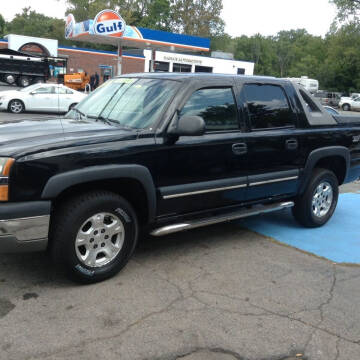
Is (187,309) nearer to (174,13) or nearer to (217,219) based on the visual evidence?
(217,219)

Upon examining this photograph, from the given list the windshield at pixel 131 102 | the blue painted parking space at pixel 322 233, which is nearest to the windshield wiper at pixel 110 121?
the windshield at pixel 131 102

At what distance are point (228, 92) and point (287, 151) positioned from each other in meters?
1.01

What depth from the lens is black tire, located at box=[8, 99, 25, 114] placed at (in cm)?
1762

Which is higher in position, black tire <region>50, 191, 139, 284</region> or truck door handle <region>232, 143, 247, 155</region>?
truck door handle <region>232, 143, 247, 155</region>

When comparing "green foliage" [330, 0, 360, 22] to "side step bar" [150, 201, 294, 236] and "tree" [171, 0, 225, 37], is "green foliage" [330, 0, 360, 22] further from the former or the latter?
"side step bar" [150, 201, 294, 236]

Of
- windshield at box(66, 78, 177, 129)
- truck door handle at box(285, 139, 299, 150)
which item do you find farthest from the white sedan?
truck door handle at box(285, 139, 299, 150)

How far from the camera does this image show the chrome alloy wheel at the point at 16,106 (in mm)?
17641

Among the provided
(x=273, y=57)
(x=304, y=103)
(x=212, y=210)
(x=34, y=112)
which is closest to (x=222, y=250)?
(x=212, y=210)

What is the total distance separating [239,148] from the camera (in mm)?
4406

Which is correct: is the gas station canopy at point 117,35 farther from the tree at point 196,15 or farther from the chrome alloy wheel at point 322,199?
the tree at point 196,15

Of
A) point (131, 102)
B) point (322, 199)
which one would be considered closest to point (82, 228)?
point (131, 102)

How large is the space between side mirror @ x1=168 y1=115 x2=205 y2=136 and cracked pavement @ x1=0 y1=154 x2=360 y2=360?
1.31 m

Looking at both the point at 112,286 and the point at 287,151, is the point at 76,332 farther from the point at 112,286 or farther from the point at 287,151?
the point at 287,151

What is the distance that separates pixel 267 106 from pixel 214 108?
2.60 ft
